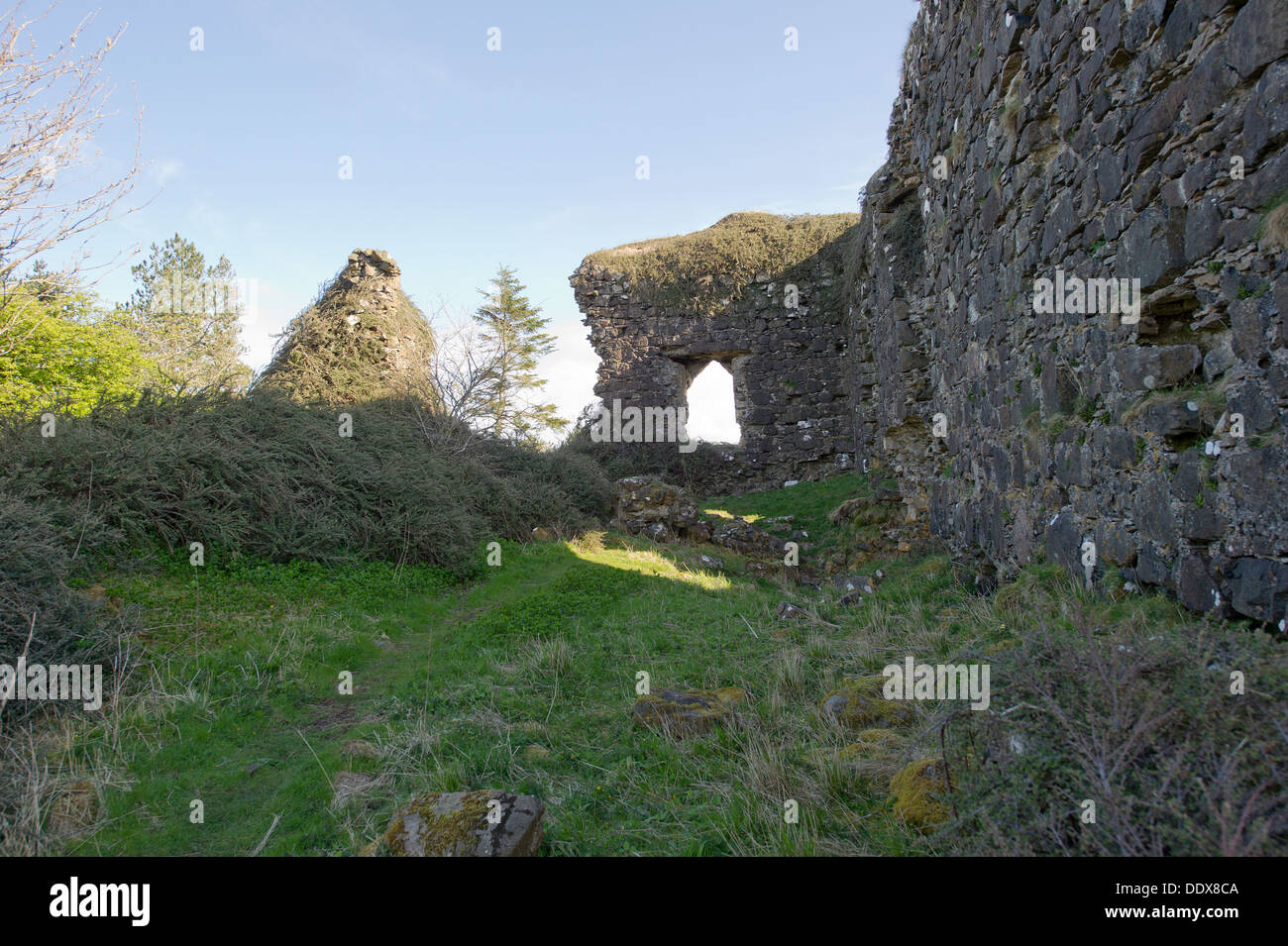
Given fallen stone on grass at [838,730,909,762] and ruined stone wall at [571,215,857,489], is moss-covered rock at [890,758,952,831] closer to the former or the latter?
fallen stone on grass at [838,730,909,762]

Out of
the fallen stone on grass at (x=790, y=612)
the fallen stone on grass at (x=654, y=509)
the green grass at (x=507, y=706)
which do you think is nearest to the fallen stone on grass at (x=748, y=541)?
the fallen stone on grass at (x=654, y=509)

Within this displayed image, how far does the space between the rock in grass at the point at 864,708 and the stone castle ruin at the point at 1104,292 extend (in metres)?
1.41

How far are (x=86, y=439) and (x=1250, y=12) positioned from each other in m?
9.50

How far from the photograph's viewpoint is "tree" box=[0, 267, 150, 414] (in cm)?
956

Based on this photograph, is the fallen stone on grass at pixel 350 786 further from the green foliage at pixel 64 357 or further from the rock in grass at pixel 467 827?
the green foliage at pixel 64 357

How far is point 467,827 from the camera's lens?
2.95 meters

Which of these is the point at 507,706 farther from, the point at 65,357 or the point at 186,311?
the point at 186,311

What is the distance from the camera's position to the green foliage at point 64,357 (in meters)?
9.51

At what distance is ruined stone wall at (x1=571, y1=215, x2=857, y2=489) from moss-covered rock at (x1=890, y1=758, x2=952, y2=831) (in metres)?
14.7

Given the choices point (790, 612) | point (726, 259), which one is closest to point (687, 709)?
point (790, 612)

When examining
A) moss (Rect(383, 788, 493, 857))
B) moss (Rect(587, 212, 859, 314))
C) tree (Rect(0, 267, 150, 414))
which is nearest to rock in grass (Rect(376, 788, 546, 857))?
moss (Rect(383, 788, 493, 857))

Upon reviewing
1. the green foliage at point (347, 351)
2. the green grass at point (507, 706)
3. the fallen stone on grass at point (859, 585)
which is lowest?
the green grass at point (507, 706)
